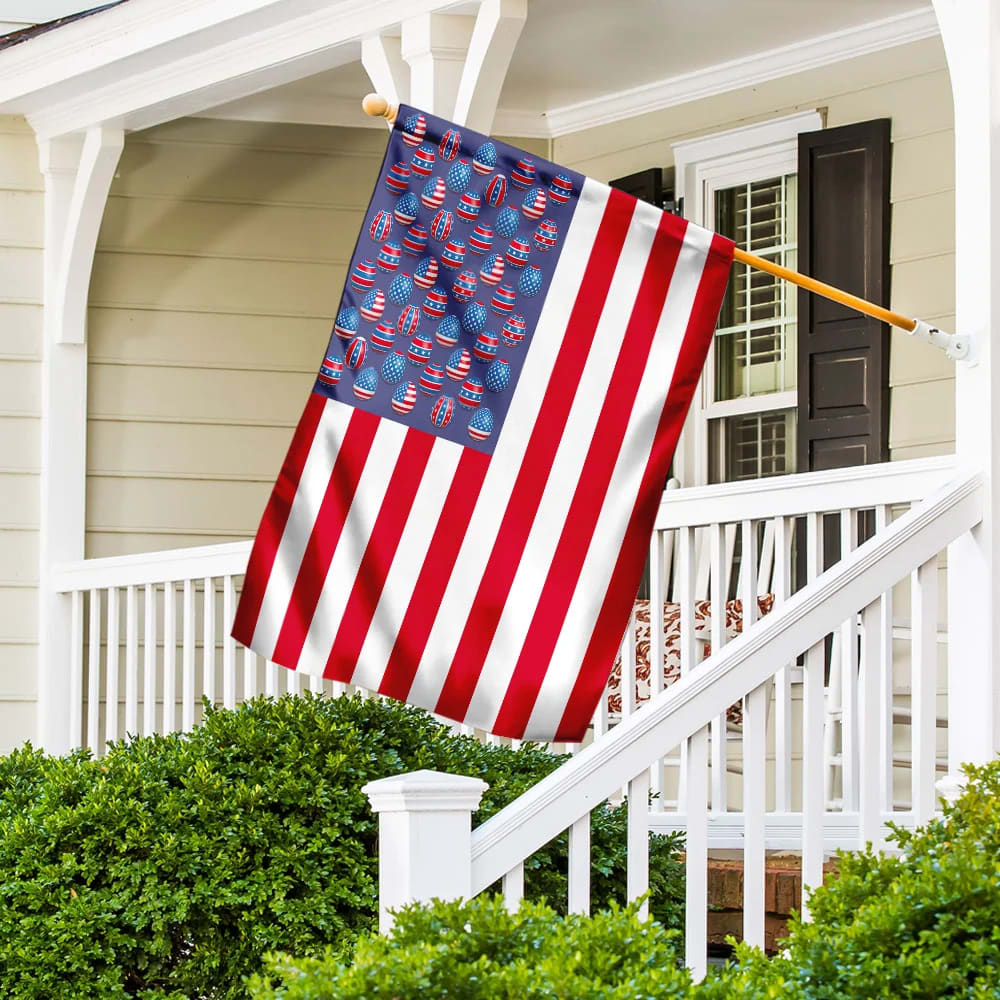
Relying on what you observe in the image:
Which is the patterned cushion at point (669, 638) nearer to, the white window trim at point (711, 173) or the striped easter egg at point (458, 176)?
the white window trim at point (711, 173)

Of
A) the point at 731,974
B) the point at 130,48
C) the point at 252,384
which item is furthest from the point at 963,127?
the point at 252,384

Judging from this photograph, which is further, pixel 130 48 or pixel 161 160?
pixel 161 160

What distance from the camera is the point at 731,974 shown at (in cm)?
242

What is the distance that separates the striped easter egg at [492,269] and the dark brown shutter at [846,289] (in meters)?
2.86

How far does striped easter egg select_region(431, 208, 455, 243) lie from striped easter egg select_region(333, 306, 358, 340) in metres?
0.23

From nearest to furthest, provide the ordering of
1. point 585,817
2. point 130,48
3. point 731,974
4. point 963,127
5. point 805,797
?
1. point 731,974
2. point 585,817
3. point 805,797
4. point 963,127
5. point 130,48

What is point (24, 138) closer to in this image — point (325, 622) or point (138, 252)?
point (138, 252)

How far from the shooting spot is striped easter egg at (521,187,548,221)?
3.40 m

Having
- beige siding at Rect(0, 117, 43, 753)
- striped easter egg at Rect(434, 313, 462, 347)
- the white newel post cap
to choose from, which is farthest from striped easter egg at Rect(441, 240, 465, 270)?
beige siding at Rect(0, 117, 43, 753)

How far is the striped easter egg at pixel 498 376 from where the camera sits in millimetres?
3416

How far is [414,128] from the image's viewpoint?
3.36 meters

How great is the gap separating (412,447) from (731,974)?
139 centimetres

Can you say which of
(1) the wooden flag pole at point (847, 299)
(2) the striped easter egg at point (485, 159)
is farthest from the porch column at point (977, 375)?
(2) the striped easter egg at point (485, 159)

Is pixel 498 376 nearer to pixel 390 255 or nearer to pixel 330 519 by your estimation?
pixel 390 255
